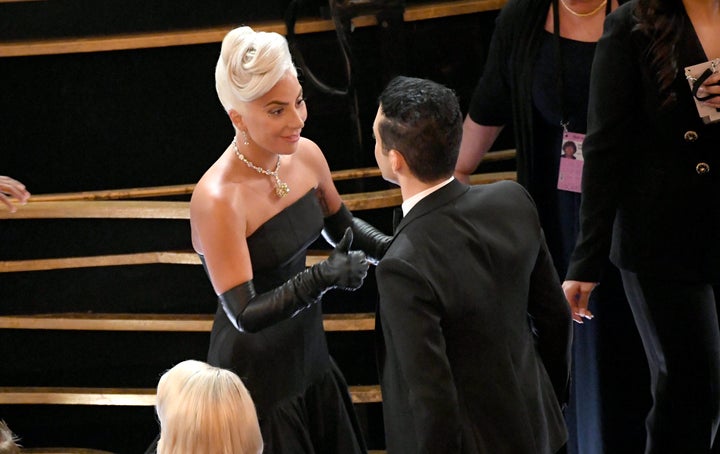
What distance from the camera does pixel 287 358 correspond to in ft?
8.03

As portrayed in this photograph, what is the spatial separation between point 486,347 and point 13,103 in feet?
7.28

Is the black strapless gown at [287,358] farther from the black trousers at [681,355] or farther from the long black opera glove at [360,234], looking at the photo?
the black trousers at [681,355]

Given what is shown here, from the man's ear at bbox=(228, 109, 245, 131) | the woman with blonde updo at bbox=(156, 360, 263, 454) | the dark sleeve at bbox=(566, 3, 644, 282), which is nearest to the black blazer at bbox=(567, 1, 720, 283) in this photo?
the dark sleeve at bbox=(566, 3, 644, 282)

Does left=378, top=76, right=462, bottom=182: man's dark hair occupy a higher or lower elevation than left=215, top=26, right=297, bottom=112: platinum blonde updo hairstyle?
lower

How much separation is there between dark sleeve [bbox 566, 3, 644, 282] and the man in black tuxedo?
1.42 ft

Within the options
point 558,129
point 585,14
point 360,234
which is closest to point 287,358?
point 360,234

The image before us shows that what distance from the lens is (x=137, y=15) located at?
355 cm

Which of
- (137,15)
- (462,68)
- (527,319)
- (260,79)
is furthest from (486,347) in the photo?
(137,15)

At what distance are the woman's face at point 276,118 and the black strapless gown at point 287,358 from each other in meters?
0.16

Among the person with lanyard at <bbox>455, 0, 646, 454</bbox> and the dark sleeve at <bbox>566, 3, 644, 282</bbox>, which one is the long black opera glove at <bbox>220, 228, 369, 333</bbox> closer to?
the dark sleeve at <bbox>566, 3, 644, 282</bbox>

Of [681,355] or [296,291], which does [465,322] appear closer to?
[296,291]

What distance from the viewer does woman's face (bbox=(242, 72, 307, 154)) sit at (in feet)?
7.63

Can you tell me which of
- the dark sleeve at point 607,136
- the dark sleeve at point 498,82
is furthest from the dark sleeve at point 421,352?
the dark sleeve at point 498,82

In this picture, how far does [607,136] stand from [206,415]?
3.70ft
